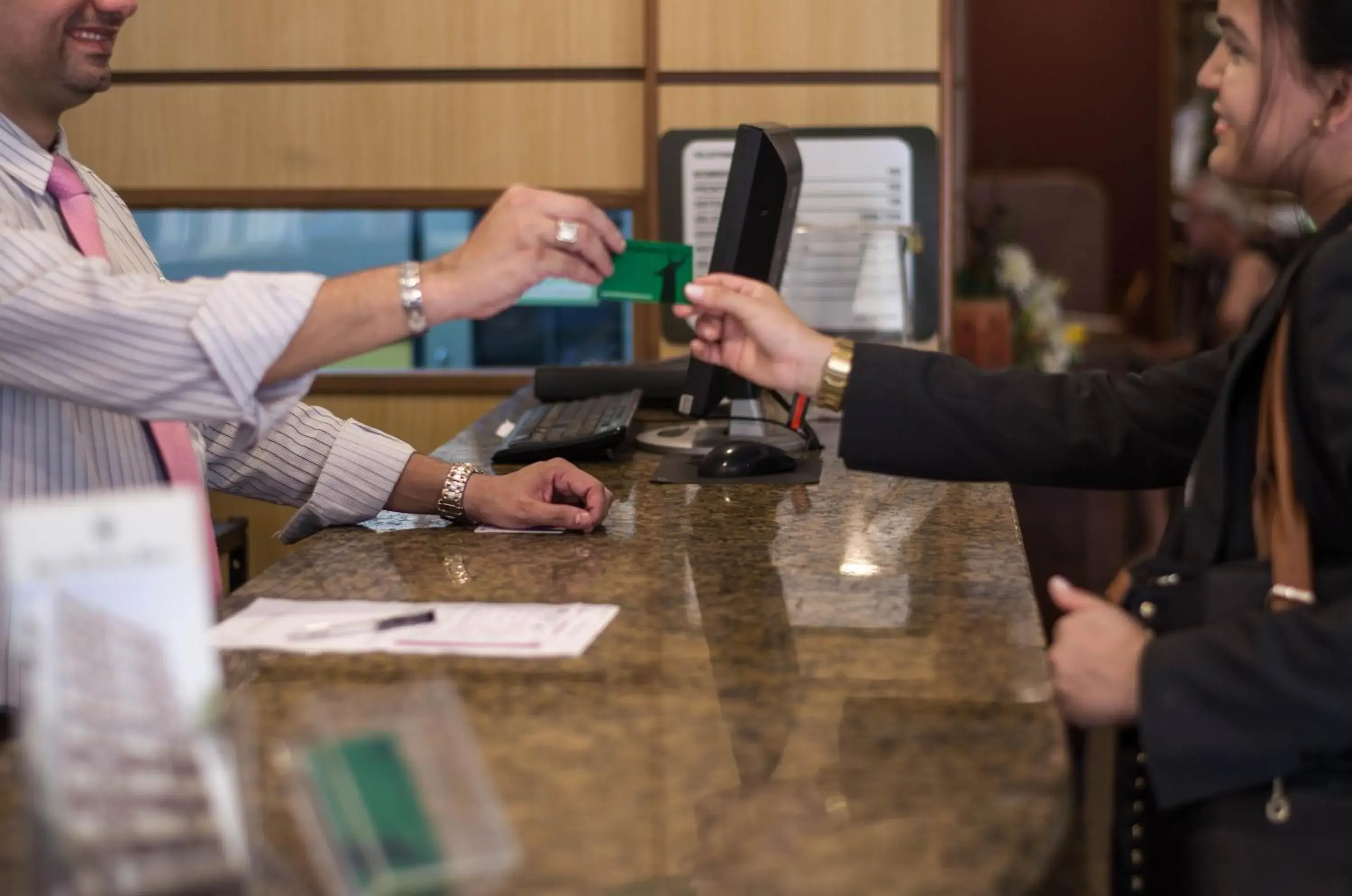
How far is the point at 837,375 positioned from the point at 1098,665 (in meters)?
0.47

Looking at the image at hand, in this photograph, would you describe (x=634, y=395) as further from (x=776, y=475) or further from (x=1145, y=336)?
(x=1145, y=336)

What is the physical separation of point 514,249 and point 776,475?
0.73 meters

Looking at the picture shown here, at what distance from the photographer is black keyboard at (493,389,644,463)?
7.18 feet

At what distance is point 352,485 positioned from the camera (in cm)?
185

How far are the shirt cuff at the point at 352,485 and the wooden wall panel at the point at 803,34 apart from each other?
5.39ft

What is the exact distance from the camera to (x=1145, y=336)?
8469 millimetres

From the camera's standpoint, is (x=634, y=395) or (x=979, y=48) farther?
(x=979, y=48)

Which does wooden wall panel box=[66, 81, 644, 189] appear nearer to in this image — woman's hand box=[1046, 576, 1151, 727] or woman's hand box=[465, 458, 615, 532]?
woman's hand box=[465, 458, 615, 532]

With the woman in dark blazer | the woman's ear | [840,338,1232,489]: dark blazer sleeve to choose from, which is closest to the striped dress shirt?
the woman in dark blazer

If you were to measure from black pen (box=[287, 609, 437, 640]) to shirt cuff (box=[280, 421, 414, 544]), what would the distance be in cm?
52

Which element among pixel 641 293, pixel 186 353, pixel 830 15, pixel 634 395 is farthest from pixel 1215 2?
pixel 830 15

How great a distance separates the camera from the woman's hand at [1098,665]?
1229 mm

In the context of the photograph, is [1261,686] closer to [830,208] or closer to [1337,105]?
[1337,105]

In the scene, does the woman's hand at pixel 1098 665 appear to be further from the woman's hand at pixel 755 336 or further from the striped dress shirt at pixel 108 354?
the striped dress shirt at pixel 108 354
